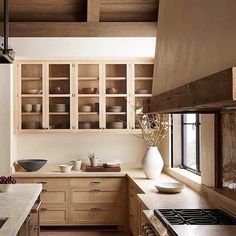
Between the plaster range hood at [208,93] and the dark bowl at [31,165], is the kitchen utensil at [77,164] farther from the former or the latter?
the plaster range hood at [208,93]

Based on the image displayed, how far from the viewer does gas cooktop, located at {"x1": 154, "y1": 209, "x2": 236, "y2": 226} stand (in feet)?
8.79

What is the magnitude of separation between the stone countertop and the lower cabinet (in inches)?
60.1

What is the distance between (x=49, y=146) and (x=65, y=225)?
132 cm

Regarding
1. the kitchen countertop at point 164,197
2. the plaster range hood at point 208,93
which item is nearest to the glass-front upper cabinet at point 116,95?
the kitchen countertop at point 164,197

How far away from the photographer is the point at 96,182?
5.45 m

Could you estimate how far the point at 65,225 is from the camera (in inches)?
215

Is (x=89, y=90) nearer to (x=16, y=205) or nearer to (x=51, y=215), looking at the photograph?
(x=51, y=215)

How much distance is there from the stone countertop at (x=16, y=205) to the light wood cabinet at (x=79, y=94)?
2.02 m

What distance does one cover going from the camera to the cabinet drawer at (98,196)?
5.44 m

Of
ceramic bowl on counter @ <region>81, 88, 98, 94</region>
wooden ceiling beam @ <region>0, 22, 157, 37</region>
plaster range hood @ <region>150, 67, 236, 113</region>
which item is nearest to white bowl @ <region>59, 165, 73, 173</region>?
ceramic bowl on counter @ <region>81, 88, 98, 94</region>

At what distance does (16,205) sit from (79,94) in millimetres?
2939

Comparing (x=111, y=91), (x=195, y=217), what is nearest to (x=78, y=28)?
(x=111, y=91)

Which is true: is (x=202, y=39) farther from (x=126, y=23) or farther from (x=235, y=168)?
(x=126, y=23)

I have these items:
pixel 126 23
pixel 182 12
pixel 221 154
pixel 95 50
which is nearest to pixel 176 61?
pixel 182 12
